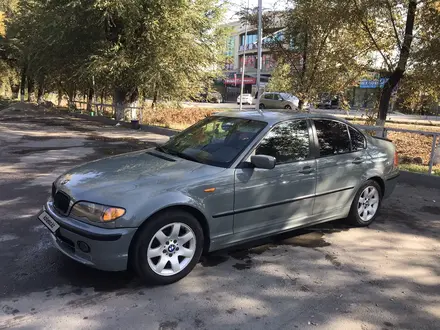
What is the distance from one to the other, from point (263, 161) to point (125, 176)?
1.35 meters

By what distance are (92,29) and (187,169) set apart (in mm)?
16637

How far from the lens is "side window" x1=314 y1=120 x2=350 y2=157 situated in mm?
4891

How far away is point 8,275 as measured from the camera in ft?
12.6

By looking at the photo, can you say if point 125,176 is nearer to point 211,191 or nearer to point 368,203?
point 211,191

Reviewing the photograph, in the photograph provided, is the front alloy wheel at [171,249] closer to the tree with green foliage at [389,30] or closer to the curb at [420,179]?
the curb at [420,179]

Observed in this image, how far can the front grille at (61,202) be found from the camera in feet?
12.2

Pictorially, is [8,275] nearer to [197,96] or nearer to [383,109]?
[383,109]

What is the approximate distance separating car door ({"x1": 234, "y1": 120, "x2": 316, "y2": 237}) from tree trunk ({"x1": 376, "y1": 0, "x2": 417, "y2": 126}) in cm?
603

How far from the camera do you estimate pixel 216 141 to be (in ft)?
14.8

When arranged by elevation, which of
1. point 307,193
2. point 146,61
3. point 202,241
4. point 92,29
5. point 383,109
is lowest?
point 202,241

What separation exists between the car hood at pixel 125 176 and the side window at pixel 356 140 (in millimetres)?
2158

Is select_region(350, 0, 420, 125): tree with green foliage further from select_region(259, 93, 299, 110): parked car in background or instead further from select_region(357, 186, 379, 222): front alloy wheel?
select_region(259, 93, 299, 110): parked car in background

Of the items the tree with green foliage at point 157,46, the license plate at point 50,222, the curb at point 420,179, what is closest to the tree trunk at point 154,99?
the tree with green foliage at point 157,46

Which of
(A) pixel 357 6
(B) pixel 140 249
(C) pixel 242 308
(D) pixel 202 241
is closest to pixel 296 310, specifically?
(C) pixel 242 308
